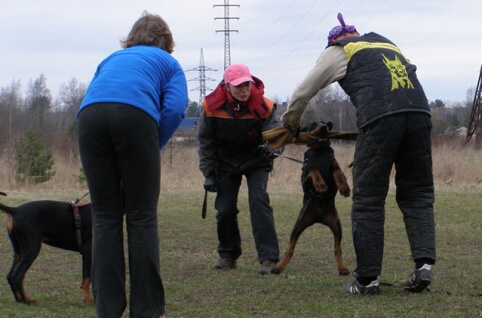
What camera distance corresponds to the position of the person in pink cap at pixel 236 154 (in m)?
6.83

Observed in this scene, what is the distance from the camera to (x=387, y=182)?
5.38m

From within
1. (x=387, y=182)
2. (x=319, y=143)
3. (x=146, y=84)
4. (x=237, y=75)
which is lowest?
(x=387, y=182)

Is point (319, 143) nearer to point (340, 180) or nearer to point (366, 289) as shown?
point (340, 180)

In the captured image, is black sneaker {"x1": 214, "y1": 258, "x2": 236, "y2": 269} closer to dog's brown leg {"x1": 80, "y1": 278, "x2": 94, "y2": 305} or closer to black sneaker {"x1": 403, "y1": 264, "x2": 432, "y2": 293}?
dog's brown leg {"x1": 80, "y1": 278, "x2": 94, "y2": 305}

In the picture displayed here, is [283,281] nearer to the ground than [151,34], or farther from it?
nearer to the ground

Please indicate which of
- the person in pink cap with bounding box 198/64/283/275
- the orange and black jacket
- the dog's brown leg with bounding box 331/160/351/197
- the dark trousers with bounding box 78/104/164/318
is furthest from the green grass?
the orange and black jacket

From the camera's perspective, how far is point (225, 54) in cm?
3962

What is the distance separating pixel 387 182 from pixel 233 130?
1.95 metres

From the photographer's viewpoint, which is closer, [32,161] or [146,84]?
[146,84]

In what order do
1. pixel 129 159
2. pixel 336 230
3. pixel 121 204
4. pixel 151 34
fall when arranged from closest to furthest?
1. pixel 129 159
2. pixel 121 204
3. pixel 151 34
4. pixel 336 230

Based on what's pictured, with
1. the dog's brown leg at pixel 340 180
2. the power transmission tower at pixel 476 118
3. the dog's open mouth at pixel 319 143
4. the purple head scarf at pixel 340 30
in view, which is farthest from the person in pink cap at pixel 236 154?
the power transmission tower at pixel 476 118

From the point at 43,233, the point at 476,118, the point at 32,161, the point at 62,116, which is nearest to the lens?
the point at 43,233

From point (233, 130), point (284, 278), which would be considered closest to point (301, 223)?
point (284, 278)

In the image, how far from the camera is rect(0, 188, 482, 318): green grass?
5000 mm
